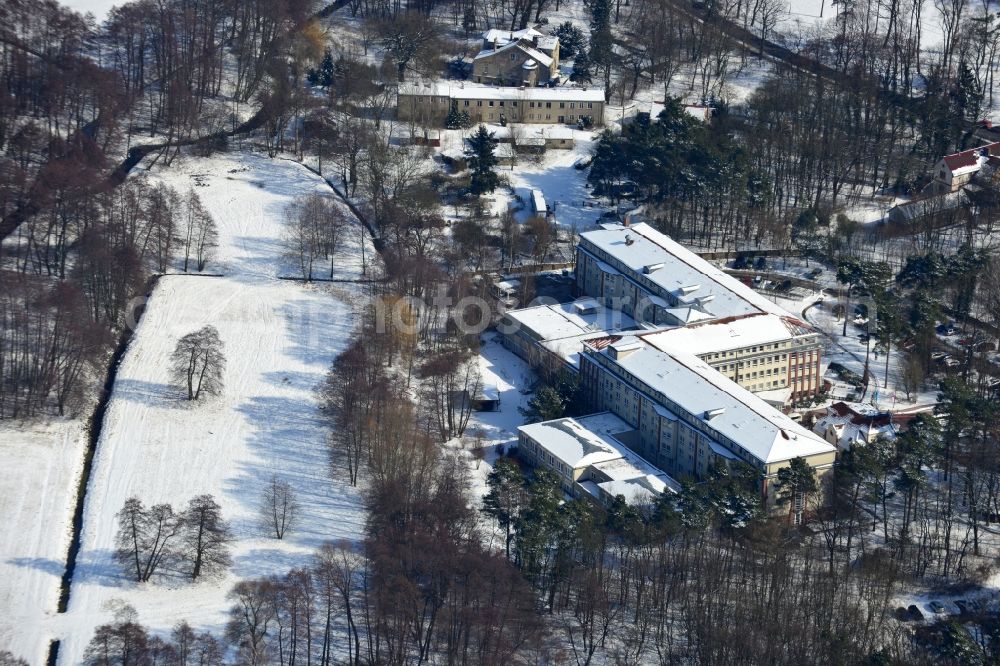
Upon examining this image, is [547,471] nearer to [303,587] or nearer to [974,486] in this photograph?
[303,587]

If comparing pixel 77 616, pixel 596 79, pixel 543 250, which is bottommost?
pixel 77 616

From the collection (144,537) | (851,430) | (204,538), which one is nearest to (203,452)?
(204,538)

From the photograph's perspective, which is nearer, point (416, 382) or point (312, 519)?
point (312, 519)

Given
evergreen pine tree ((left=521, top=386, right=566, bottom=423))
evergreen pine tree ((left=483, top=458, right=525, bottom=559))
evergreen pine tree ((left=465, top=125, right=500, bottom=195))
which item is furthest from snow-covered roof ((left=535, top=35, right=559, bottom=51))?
evergreen pine tree ((left=483, top=458, right=525, bottom=559))

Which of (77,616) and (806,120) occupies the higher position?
(806,120)

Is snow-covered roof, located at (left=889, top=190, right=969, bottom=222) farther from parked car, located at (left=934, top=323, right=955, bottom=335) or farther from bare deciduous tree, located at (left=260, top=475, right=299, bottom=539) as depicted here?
bare deciduous tree, located at (left=260, top=475, right=299, bottom=539)

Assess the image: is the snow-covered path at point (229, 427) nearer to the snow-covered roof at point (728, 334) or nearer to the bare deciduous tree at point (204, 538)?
the bare deciduous tree at point (204, 538)

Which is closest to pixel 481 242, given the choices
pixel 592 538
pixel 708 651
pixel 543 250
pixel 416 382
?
pixel 543 250
